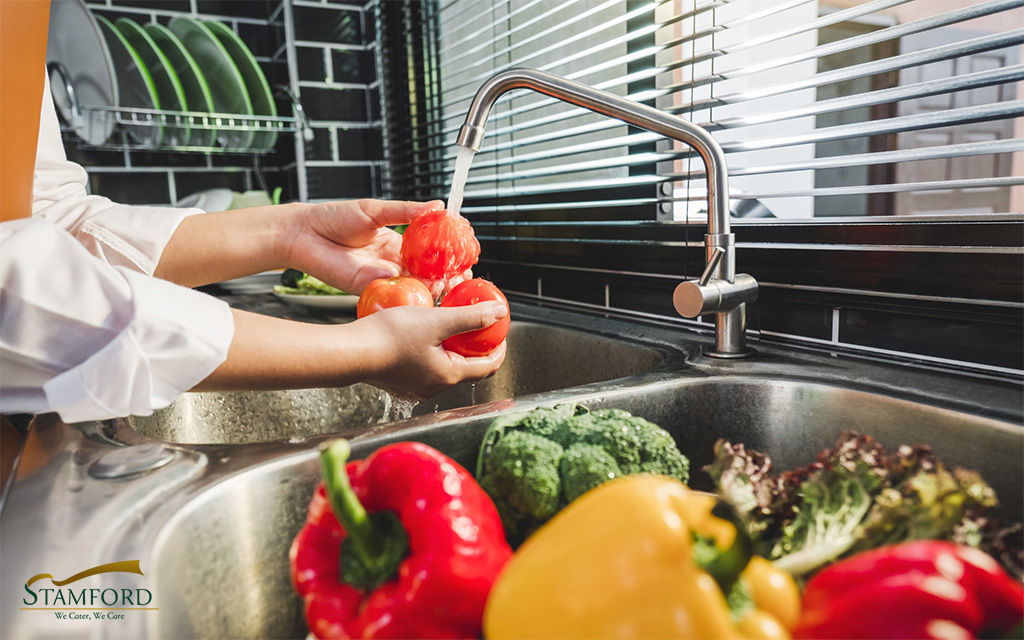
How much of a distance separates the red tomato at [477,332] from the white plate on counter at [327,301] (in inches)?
23.0

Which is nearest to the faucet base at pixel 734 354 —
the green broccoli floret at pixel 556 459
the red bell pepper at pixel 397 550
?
the green broccoli floret at pixel 556 459

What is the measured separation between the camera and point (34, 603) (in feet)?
1.38

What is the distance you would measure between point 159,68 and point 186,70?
2.8 inches

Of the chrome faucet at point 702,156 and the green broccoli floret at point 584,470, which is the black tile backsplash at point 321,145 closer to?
the chrome faucet at point 702,156

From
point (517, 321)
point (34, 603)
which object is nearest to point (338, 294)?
point (517, 321)

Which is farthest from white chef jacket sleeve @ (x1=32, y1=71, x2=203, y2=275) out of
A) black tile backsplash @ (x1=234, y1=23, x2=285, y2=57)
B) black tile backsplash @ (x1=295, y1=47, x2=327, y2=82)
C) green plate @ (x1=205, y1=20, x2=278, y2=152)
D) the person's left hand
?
black tile backsplash @ (x1=234, y1=23, x2=285, y2=57)

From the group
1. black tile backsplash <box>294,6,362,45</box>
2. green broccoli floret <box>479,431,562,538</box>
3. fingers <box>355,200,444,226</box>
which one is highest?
black tile backsplash <box>294,6,362,45</box>

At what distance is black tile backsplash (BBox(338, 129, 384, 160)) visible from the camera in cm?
217

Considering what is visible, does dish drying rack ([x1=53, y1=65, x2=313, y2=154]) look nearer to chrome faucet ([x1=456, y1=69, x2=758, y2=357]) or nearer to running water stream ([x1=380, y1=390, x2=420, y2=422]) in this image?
running water stream ([x1=380, y1=390, x2=420, y2=422])

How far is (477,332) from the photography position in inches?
31.9

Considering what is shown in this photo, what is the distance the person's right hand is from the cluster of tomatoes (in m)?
0.04

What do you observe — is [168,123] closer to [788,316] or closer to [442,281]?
[442,281]

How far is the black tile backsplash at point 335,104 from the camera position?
211 centimetres

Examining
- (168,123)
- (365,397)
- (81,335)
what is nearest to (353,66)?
(168,123)
